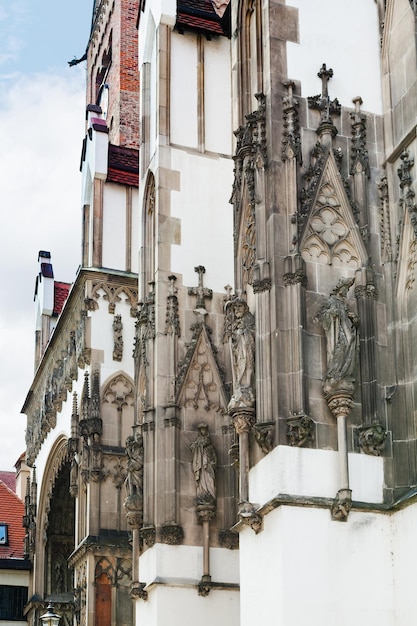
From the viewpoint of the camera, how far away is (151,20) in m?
22.3

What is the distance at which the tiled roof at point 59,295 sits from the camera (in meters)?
35.1

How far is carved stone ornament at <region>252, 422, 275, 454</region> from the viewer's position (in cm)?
1332

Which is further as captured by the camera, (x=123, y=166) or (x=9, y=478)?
(x=9, y=478)

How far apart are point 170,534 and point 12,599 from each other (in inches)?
608

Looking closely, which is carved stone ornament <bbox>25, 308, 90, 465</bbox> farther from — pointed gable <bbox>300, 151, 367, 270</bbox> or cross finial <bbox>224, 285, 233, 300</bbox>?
pointed gable <bbox>300, 151, 367, 270</bbox>

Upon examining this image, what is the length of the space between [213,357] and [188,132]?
4.21m

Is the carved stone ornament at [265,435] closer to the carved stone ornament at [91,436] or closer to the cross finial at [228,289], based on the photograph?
the cross finial at [228,289]

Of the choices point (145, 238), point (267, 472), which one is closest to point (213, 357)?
point (145, 238)

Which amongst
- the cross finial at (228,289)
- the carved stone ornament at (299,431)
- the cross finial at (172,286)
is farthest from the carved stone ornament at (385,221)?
the cross finial at (172,286)

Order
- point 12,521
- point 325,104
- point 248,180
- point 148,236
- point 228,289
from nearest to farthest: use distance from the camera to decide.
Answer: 1. point 248,180
2. point 325,104
3. point 228,289
4. point 148,236
5. point 12,521

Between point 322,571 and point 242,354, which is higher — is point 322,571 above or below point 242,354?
below

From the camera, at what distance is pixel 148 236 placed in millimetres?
20750

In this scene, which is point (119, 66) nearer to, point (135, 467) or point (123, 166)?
point (123, 166)

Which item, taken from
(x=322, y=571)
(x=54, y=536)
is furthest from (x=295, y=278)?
(x=54, y=536)
